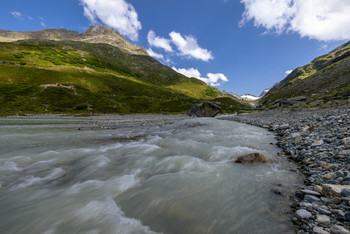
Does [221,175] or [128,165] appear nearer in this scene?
[221,175]

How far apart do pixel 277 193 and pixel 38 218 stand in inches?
272

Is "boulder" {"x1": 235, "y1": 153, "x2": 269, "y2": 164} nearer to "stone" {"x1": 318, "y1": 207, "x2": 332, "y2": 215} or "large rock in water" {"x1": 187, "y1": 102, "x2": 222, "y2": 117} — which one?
"stone" {"x1": 318, "y1": 207, "x2": 332, "y2": 215}

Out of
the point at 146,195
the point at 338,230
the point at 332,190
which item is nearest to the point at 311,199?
the point at 332,190

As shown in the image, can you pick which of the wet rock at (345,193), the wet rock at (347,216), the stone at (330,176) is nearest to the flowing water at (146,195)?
the stone at (330,176)

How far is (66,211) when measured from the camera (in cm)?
427

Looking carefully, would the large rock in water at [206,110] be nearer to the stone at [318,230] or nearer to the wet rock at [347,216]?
the wet rock at [347,216]

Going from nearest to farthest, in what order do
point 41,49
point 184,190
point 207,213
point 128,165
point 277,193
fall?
point 207,213 < point 277,193 < point 184,190 < point 128,165 < point 41,49

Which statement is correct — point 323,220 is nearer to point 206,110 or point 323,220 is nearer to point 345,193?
point 345,193

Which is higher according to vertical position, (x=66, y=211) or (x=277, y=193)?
(x=277, y=193)

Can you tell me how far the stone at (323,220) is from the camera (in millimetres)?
2906

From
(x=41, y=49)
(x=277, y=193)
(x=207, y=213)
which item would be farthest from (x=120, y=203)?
(x=41, y=49)

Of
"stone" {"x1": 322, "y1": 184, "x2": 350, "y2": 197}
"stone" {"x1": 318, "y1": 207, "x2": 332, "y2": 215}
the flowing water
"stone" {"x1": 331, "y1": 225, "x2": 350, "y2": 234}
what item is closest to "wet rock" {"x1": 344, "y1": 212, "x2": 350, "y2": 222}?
"stone" {"x1": 318, "y1": 207, "x2": 332, "y2": 215}

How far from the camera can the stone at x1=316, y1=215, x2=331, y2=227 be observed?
114 inches

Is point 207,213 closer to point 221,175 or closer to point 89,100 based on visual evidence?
point 221,175
